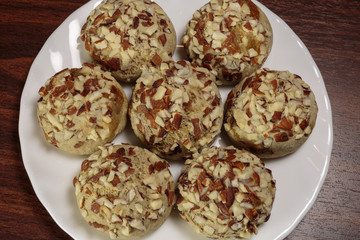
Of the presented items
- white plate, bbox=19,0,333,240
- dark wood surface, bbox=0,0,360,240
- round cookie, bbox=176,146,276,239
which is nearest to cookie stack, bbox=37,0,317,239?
round cookie, bbox=176,146,276,239

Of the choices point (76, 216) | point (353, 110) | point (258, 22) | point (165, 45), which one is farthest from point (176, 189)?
point (353, 110)

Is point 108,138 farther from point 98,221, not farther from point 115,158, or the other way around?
point 98,221

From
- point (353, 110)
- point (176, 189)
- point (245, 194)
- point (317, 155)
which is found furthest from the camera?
point (353, 110)

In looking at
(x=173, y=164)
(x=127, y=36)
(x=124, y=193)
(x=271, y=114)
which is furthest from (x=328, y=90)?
(x=124, y=193)

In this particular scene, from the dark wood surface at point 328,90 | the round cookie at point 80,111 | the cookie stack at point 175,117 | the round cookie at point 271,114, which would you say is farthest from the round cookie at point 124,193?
the dark wood surface at point 328,90

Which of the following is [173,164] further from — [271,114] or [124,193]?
[271,114]

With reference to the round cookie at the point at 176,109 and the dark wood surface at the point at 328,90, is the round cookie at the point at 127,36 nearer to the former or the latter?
the round cookie at the point at 176,109
